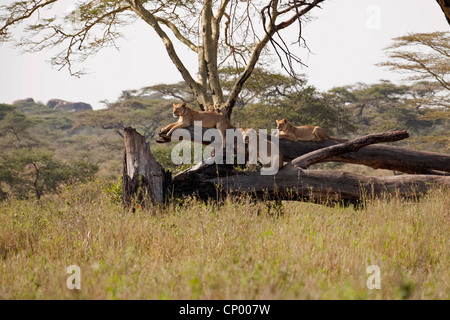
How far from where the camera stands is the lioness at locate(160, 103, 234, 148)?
680 centimetres

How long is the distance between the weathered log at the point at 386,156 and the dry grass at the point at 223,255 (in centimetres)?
195

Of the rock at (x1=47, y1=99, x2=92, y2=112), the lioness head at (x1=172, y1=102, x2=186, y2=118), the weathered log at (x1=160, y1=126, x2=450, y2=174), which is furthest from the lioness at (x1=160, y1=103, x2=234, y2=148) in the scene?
the rock at (x1=47, y1=99, x2=92, y2=112)

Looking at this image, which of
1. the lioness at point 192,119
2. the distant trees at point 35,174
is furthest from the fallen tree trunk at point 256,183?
the distant trees at point 35,174

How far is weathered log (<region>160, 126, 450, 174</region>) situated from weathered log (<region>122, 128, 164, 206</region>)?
248 centimetres

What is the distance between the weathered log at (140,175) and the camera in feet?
19.8

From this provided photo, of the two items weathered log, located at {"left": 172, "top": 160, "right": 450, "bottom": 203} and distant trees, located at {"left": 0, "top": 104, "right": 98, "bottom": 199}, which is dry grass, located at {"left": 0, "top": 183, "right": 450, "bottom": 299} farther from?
distant trees, located at {"left": 0, "top": 104, "right": 98, "bottom": 199}

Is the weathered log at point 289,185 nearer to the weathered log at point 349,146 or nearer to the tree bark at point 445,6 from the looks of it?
the weathered log at point 349,146

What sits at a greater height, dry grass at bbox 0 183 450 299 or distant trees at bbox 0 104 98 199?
dry grass at bbox 0 183 450 299

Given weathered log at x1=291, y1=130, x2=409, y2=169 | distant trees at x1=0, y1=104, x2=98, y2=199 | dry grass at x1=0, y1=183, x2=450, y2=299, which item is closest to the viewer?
dry grass at x1=0, y1=183, x2=450, y2=299

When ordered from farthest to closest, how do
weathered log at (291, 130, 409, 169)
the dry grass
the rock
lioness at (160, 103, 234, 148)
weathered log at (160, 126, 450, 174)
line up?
the rock
weathered log at (160, 126, 450, 174)
lioness at (160, 103, 234, 148)
weathered log at (291, 130, 409, 169)
the dry grass

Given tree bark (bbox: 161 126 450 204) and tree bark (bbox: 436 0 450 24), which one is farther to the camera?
tree bark (bbox: 161 126 450 204)

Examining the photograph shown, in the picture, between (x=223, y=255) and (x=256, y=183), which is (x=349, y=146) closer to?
(x=256, y=183)
